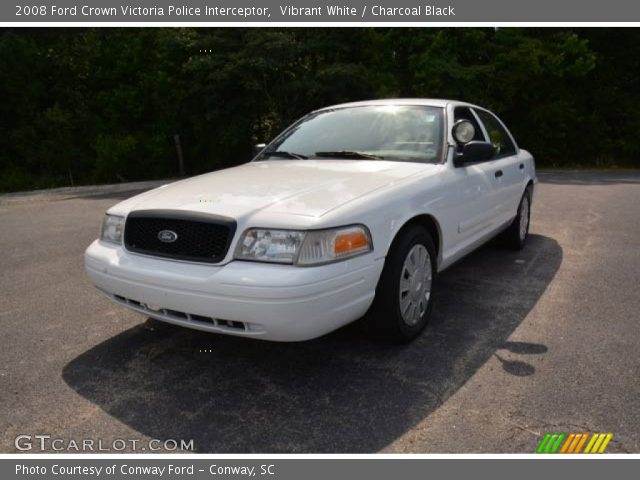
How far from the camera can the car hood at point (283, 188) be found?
8.93ft

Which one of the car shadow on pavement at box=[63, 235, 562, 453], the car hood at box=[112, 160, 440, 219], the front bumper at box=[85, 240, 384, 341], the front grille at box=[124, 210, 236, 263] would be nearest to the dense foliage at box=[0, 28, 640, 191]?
the car hood at box=[112, 160, 440, 219]

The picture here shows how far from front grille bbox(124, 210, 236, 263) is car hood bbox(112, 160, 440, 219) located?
57 millimetres

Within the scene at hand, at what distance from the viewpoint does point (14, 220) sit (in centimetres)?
870

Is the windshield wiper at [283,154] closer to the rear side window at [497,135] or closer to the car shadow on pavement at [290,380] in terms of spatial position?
the car shadow on pavement at [290,380]

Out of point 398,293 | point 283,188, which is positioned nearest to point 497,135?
point 398,293

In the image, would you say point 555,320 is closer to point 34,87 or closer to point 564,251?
point 564,251

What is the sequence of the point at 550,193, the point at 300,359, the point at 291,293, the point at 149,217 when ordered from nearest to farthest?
the point at 291,293, the point at 149,217, the point at 300,359, the point at 550,193

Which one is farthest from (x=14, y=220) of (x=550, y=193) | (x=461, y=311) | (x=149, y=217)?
(x=550, y=193)

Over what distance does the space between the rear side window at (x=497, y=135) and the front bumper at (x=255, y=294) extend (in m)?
2.69

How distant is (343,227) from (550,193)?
380 inches

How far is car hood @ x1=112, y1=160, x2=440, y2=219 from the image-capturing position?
2.72 meters

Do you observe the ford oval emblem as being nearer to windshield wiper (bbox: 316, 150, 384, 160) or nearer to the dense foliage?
windshield wiper (bbox: 316, 150, 384, 160)

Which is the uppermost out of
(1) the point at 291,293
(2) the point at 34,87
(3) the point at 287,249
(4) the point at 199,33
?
(4) the point at 199,33

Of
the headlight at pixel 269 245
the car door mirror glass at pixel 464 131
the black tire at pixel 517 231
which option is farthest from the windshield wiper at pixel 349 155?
the black tire at pixel 517 231
